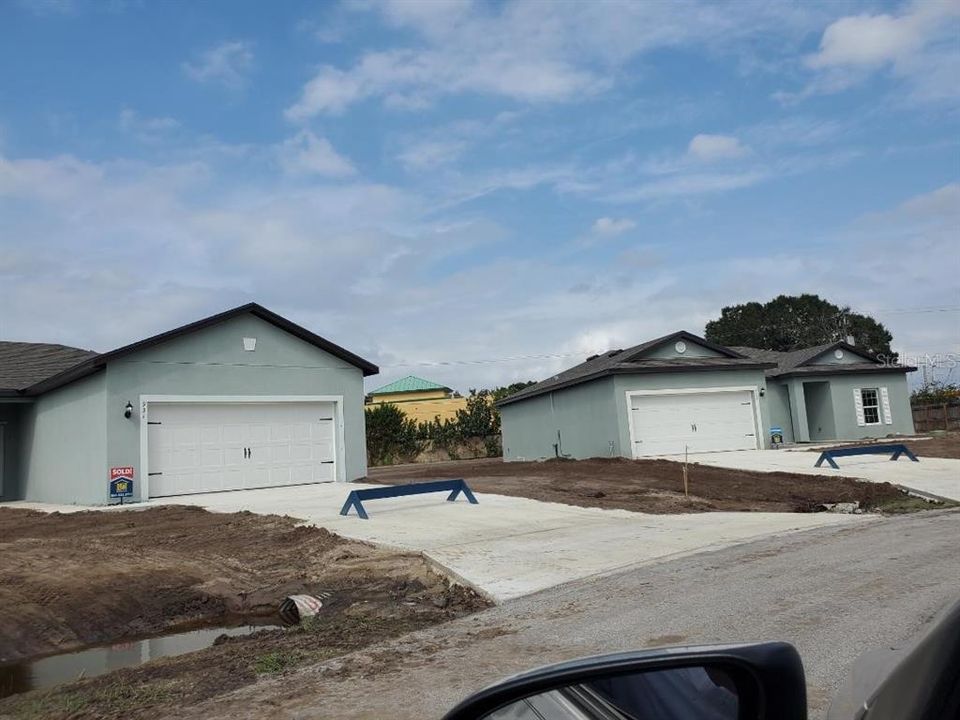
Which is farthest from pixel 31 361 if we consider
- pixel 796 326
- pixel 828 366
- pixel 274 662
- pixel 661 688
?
pixel 796 326

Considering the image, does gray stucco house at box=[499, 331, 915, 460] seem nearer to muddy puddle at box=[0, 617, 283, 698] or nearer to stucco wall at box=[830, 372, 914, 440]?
stucco wall at box=[830, 372, 914, 440]

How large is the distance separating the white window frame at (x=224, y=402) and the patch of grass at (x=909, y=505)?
41.9 ft

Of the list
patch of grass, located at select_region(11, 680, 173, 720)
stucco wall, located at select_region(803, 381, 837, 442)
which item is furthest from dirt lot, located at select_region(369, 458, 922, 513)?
stucco wall, located at select_region(803, 381, 837, 442)

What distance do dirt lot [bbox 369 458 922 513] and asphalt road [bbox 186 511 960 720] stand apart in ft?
18.4

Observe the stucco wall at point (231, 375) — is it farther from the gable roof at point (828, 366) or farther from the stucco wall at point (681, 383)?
the gable roof at point (828, 366)

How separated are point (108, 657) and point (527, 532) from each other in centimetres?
587

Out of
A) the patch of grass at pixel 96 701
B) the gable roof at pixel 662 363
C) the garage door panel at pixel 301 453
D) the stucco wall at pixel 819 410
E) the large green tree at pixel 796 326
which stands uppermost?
Result: the large green tree at pixel 796 326

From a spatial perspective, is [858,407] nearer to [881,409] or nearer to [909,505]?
[881,409]

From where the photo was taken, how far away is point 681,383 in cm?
2672

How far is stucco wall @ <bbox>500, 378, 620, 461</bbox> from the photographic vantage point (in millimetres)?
26703

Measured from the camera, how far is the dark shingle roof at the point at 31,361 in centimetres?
2178

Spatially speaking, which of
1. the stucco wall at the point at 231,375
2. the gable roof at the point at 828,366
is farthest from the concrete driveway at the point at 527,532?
the gable roof at the point at 828,366

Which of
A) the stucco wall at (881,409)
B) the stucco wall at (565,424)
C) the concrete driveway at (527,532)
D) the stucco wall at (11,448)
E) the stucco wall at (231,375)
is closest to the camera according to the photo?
the concrete driveway at (527,532)

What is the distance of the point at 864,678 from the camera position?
166 centimetres
